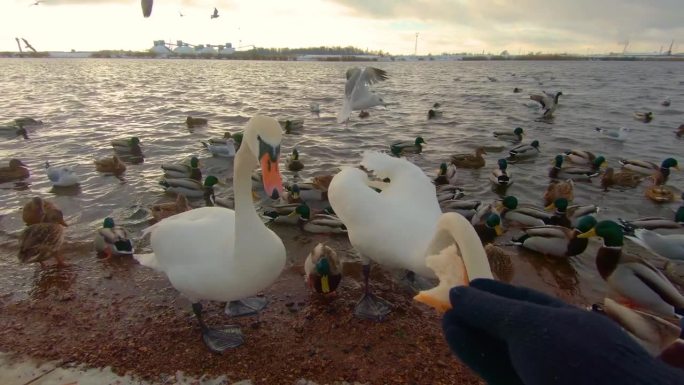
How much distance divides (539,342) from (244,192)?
3199 millimetres

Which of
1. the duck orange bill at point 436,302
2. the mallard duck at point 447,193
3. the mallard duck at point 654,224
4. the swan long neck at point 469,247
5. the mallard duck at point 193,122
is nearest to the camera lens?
the duck orange bill at point 436,302

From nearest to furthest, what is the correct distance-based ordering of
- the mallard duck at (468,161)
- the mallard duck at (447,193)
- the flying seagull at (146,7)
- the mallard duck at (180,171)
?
the flying seagull at (146,7) → the mallard duck at (447,193) → the mallard duck at (180,171) → the mallard duck at (468,161)

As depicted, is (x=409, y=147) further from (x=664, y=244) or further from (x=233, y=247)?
(x=233, y=247)

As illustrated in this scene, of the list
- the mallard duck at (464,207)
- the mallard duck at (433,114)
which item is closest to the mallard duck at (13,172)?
the mallard duck at (464,207)

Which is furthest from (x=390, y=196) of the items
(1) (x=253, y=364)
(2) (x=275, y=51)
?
(2) (x=275, y=51)

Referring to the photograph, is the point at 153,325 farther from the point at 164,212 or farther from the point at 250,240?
the point at 164,212

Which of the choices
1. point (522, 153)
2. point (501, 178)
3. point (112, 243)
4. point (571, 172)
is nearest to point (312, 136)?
point (522, 153)

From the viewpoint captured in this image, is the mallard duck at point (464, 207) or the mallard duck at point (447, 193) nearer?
the mallard duck at point (464, 207)

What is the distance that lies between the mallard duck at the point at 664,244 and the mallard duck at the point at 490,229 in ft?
7.37

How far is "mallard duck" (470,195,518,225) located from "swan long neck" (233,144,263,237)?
508 cm

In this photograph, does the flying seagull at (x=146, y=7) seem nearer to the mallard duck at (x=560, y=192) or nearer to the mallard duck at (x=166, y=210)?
the mallard duck at (x=166, y=210)

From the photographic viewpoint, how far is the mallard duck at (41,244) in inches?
238

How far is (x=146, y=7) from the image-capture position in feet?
23.9

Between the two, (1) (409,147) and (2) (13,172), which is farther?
(1) (409,147)
